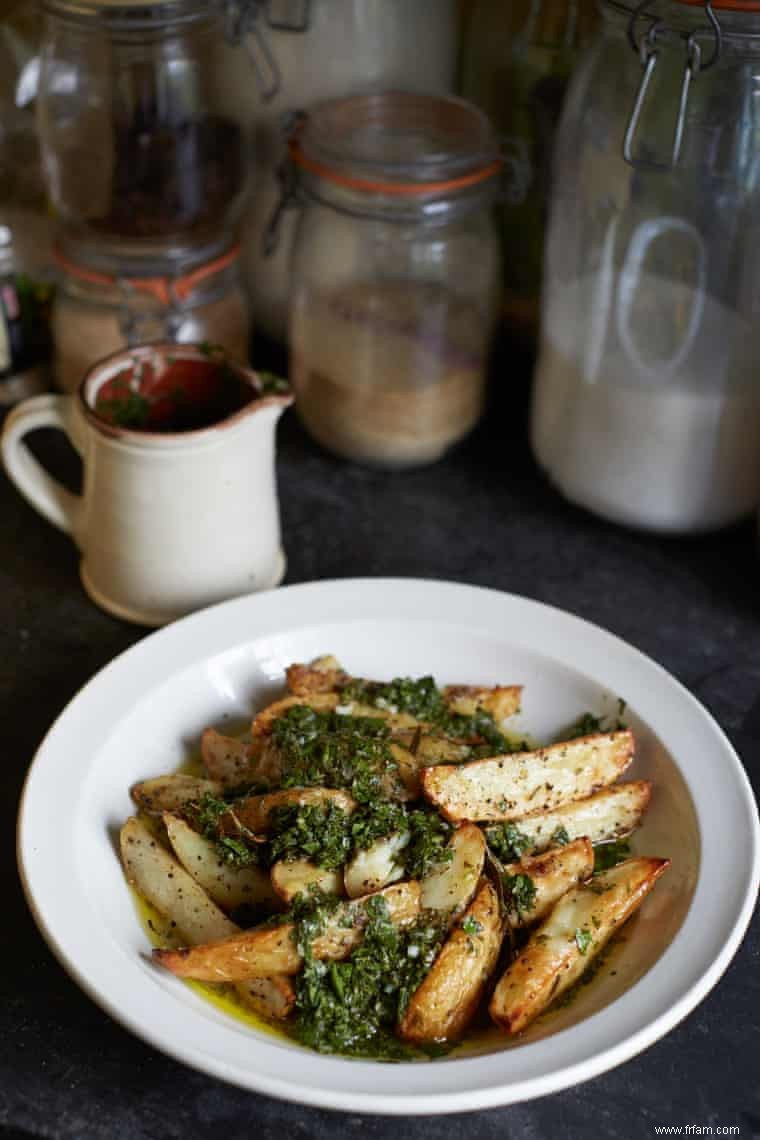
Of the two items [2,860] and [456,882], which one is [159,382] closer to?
[2,860]

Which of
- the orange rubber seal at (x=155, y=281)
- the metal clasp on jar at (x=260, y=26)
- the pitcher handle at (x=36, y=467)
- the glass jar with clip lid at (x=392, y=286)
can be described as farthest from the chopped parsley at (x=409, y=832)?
the metal clasp on jar at (x=260, y=26)

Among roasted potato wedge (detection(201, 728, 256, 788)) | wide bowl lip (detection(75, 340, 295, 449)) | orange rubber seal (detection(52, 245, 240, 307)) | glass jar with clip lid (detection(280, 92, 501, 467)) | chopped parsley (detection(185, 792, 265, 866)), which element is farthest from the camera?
orange rubber seal (detection(52, 245, 240, 307))

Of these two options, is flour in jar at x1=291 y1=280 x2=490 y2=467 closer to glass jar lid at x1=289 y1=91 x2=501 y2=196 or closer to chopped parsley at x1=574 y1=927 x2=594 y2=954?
glass jar lid at x1=289 y1=91 x2=501 y2=196

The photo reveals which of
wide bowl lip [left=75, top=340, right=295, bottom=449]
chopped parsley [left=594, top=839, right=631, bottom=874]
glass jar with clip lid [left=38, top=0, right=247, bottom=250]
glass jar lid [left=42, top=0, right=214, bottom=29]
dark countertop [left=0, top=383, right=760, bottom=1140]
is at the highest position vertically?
glass jar lid [left=42, top=0, right=214, bottom=29]

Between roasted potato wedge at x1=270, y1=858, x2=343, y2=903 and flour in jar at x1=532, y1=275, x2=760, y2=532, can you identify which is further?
flour in jar at x1=532, y1=275, x2=760, y2=532

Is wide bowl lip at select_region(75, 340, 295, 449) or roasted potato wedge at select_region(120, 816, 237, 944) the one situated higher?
wide bowl lip at select_region(75, 340, 295, 449)

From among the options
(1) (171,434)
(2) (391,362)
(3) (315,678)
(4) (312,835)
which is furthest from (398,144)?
(4) (312,835)

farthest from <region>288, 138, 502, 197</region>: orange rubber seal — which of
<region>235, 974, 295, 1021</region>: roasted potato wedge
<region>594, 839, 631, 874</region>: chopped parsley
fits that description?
<region>235, 974, 295, 1021</region>: roasted potato wedge
